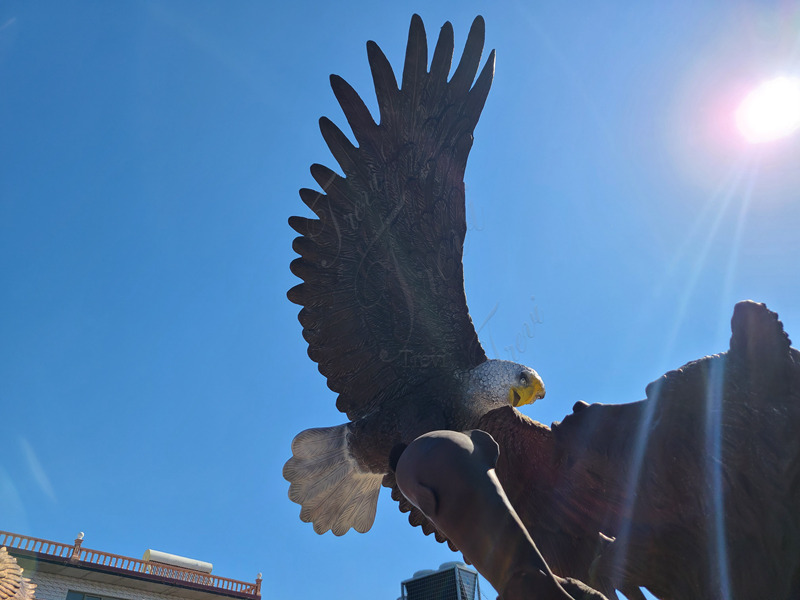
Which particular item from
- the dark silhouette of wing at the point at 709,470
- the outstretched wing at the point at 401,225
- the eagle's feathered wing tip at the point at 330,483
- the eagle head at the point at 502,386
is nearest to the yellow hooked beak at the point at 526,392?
the eagle head at the point at 502,386

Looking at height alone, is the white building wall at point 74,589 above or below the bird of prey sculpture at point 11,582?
above

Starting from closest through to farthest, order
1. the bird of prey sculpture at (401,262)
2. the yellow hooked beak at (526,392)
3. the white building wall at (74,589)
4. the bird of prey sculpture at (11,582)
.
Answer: the yellow hooked beak at (526,392) → the bird of prey sculpture at (401,262) → the bird of prey sculpture at (11,582) → the white building wall at (74,589)

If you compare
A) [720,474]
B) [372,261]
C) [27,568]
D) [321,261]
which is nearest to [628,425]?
[720,474]

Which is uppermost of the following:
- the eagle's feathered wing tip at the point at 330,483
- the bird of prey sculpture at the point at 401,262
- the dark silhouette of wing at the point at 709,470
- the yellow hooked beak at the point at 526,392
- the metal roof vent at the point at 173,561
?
the metal roof vent at the point at 173,561

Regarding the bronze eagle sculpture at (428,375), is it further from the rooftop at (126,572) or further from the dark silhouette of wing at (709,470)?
the rooftop at (126,572)

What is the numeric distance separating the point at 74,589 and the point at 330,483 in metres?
10.5

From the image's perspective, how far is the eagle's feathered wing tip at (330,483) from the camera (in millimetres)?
4652

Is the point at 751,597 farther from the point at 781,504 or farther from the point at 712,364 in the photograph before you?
the point at 712,364

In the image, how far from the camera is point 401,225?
4.31 m

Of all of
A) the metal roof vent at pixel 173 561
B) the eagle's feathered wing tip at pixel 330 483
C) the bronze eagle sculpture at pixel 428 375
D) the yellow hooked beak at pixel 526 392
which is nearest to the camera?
the bronze eagle sculpture at pixel 428 375

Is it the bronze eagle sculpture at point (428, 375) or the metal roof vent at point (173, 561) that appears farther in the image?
the metal roof vent at point (173, 561)

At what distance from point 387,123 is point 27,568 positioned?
1197 centimetres

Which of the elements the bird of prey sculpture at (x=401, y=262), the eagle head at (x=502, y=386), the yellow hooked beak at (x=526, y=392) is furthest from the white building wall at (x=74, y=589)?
the yellow hooked beak at (x=526, y=392)

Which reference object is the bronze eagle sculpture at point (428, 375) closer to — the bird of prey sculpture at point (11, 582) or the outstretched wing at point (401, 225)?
the outstretched wing at point (401, 225)
